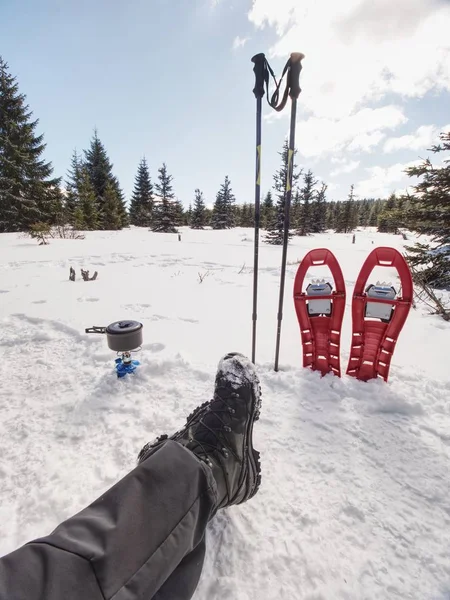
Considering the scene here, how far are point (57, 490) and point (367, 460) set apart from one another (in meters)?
1.83

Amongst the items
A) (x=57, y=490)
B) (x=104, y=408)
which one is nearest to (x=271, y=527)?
(x=57, y=490)

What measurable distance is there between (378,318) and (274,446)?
144 centimetres

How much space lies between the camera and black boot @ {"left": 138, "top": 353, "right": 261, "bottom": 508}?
52.4 inches

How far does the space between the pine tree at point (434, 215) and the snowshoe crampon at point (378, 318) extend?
5023 millimetres

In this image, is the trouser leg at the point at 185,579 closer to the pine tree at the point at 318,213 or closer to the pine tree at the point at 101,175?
the pine tree at the point at 101,175

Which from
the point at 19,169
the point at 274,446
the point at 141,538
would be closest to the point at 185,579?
the point at 141,538

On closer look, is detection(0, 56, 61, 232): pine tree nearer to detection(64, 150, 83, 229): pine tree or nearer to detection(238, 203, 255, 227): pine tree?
detection(64, 150, 83, 229): pine tree

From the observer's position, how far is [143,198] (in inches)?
1270

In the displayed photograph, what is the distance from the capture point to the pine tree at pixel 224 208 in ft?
118

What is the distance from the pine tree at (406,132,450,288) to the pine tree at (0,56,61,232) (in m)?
21.0

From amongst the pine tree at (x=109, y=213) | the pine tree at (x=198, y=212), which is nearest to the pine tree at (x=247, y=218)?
the pine tree at (x=198, y=212)

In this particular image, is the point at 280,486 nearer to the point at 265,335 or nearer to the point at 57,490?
the point at 57,490

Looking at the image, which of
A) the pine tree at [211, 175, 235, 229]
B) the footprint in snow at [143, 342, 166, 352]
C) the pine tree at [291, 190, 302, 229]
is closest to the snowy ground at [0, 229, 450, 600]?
the footprint in snow at [143, 342, 166, 352]

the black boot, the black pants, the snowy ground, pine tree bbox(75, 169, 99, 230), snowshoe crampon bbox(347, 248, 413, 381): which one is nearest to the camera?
the black pants
